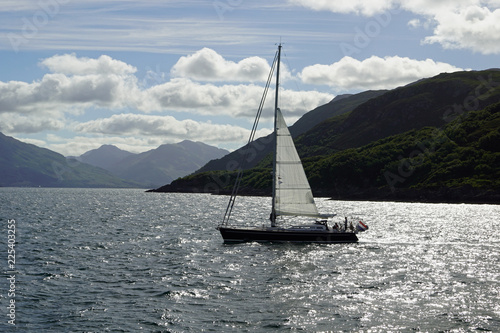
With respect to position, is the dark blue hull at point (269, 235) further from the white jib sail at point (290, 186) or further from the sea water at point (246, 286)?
the white jib sail at point (290, 186)

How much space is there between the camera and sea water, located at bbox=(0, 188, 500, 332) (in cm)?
2598

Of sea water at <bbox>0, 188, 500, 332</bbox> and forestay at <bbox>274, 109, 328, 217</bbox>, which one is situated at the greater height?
forestay at <bbox>274, 109, 328, 217</bbox>

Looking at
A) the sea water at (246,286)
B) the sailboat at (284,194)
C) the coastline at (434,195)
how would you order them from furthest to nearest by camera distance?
the coastline at (434,195) → the sailboat at (284,194) → the sea water at (246,286)

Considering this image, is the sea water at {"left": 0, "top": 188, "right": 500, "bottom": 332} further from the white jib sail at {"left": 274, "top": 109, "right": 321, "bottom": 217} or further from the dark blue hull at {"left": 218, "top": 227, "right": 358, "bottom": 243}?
the white jib sail at {"left": 274, "top": 109, "right": 321, "bottom": 217}

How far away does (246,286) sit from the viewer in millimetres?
34969

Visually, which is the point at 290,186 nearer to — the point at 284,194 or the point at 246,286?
the point at 284,194

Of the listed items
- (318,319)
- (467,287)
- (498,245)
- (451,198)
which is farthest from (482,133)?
(318,319)

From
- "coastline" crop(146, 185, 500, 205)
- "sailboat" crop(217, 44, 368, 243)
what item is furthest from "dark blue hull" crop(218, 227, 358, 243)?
"coastline" crop(146, 185, 500, 205)

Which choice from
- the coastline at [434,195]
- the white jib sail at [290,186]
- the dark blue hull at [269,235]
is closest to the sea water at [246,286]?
the dark blue hull at [269,235]

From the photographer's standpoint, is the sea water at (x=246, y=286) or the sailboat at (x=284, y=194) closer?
the sea water at (x=246, y=286)

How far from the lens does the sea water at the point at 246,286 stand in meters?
26.0

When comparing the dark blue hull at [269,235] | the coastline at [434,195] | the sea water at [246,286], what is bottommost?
the sea water at [246,286]

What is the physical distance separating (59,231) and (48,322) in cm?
4904

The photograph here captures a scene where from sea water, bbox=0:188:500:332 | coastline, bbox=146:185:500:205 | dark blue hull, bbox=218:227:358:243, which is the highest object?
coastline, bbox=146:185:500:205
